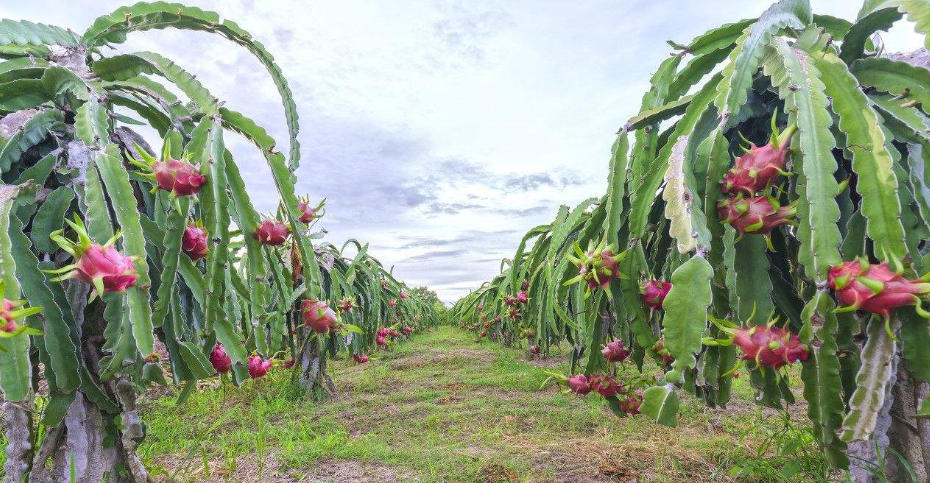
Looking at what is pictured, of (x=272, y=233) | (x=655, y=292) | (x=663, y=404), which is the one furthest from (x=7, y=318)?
(x=655, y=292)

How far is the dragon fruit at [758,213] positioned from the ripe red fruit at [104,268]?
1.46 metres

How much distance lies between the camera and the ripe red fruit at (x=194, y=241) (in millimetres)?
1589

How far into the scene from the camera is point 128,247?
1.41 meters

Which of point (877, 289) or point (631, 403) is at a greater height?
point (877, 289)

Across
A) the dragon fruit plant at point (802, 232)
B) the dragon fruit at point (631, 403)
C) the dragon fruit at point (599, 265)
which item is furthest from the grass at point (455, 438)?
the dragon fruit at point (599, 265)

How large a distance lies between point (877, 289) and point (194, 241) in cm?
177

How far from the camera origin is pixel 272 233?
167cm

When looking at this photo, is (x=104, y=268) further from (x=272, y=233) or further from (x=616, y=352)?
(x=616, y=352)

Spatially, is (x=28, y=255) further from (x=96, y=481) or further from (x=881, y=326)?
(x=881, y=326)

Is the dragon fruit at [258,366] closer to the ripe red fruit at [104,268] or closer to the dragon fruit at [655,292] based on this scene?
the ripe red fruit at [104,268]

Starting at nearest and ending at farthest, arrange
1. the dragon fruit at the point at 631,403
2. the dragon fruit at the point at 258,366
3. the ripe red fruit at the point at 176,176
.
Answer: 1. the ripe red fruit at the point at 176,176
2. the dragon fruit at the point at 631,403
3. the dragon fruit at the point at 258,366

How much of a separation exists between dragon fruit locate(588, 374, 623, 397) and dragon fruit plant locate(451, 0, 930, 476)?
139mm

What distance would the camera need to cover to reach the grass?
8.01ft

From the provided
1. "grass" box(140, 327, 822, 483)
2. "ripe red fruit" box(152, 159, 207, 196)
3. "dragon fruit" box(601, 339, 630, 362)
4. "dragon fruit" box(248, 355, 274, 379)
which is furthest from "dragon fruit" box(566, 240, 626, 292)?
"dragon fruit" box(248, 355, 274, 379)
